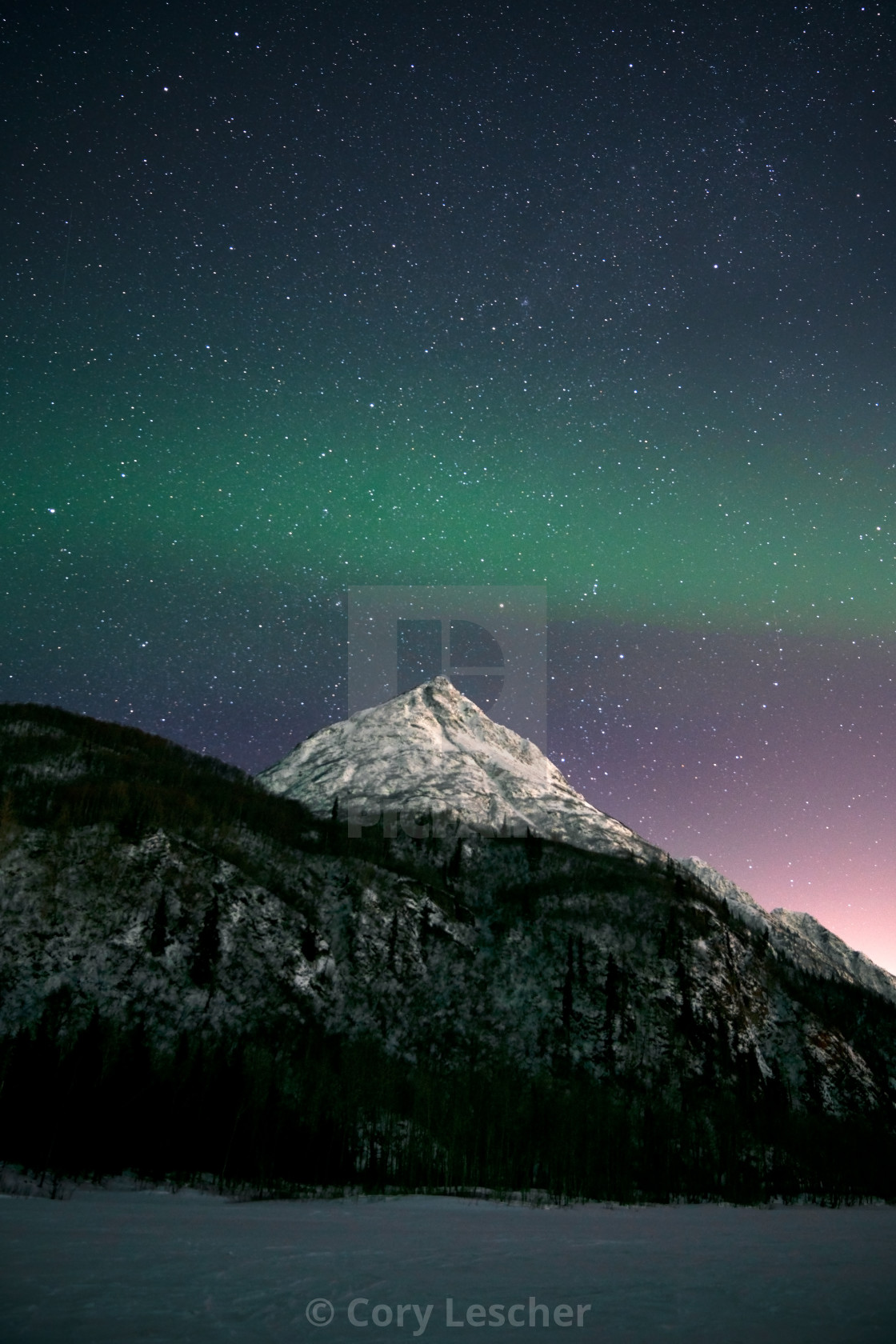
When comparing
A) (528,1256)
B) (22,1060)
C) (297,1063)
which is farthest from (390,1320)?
(297,1063)

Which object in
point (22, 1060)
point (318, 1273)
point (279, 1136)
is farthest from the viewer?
point (279, 1136)

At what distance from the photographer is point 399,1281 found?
34688mm

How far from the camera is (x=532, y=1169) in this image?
15512 cm

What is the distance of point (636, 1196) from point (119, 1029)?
10728cm

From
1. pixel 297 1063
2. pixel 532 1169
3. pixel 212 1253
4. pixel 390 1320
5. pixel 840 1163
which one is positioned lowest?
pixel 840 1163

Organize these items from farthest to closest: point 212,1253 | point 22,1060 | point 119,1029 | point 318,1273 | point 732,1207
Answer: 1. point 119,1029
2. point 732,1207
3. point 22,1060
4. point 212,1253
5. point 318,1273

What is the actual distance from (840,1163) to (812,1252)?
170 meters

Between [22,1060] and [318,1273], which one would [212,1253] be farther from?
[22,1060]

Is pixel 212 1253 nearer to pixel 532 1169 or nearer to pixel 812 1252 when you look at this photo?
pixel 812 1252

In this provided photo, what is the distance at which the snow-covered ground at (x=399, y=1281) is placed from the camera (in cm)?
2380

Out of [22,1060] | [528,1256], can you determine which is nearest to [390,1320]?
[528,1256]

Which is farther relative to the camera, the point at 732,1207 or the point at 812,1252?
the point at 732,1207

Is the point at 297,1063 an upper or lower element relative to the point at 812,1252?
lower

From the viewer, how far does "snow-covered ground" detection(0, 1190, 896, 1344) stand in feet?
78.1
